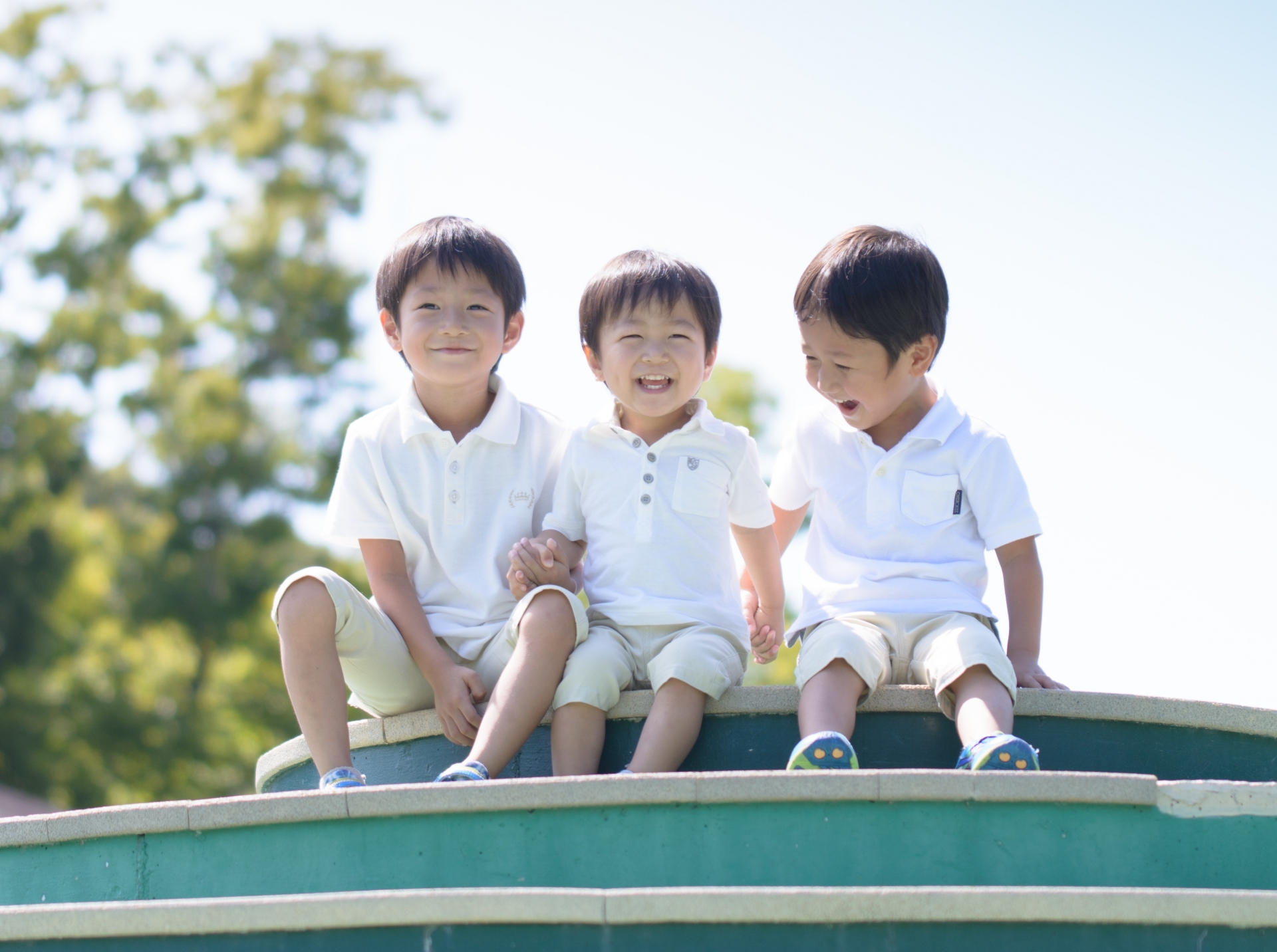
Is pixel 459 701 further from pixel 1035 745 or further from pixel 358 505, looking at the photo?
pixel 1035 745

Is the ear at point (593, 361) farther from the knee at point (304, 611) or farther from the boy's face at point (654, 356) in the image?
the knee at point (304, 611)

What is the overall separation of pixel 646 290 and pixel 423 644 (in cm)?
109

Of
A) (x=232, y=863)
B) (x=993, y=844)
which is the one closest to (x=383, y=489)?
(x=232, y=863)

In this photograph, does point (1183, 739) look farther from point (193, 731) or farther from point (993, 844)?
point (193, 731)

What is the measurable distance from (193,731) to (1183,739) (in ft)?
49.5

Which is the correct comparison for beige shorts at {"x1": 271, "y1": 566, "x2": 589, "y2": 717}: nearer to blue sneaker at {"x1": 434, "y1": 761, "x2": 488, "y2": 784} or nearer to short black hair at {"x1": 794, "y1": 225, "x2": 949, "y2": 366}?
blue sneaker at {"x1": 434, "y1": 761, "x2": 488, "y2": 784}

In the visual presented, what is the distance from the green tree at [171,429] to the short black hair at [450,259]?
1263 centimetres

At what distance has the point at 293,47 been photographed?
18.9 metres

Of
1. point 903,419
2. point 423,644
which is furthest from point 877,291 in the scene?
point 423,644

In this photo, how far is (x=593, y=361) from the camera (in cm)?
352

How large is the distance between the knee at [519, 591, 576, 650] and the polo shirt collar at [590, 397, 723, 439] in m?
0.56

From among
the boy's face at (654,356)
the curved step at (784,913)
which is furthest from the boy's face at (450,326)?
the curved step at (784,913)

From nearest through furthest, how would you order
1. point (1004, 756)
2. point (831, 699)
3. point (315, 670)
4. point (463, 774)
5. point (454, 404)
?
1. point (1004, 756)
2. point (463, 774)
3. point (831, 699)
4. point (315, 670)
5. point (454, 404)

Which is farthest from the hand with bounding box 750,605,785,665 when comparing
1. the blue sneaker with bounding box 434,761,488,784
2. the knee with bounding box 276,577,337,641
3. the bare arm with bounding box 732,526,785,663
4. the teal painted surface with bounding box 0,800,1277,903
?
the teal painted surface with bounding box 0,800,1277,903
